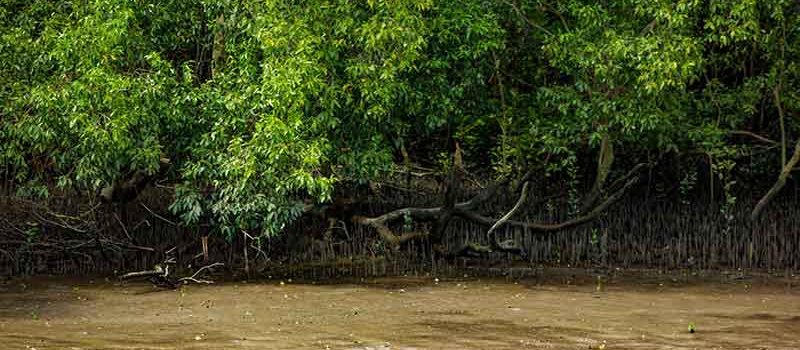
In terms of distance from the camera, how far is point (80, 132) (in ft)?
37.0

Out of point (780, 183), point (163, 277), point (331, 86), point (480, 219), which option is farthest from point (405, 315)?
point (780, 183)

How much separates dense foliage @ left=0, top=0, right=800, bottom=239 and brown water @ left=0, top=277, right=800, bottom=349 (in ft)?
3.31

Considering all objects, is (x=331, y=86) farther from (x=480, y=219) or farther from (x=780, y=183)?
(x=780, y=183)

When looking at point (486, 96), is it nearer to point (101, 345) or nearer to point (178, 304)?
point (178, 304)

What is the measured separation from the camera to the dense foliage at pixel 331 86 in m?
11.2

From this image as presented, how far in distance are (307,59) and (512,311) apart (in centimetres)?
272

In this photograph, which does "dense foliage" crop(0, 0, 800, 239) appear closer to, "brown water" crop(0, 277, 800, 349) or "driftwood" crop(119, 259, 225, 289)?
"driftwood" crop(119, 259, 225, 289)

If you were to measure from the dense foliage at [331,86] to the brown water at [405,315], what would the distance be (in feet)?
3.31

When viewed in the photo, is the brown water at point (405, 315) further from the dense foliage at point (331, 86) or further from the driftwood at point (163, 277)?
the dense foliage at point (331, 86)

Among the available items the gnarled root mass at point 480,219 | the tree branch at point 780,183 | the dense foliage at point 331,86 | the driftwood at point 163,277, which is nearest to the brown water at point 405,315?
the driftwood at point 163,277

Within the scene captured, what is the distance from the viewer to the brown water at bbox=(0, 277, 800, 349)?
8.67m

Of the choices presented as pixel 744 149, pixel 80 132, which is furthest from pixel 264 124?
pixel 744 149

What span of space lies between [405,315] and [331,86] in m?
2.52

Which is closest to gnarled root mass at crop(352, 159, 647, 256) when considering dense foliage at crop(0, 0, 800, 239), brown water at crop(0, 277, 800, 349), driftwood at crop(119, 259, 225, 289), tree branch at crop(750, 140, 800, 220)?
dense foliage at crop(0, 0, 800, 239)
